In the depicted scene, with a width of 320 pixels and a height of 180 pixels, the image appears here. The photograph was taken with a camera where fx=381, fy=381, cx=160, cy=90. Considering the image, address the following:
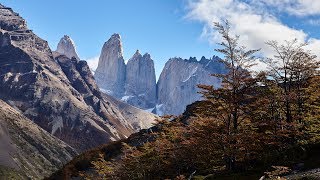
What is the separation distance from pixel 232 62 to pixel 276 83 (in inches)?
268

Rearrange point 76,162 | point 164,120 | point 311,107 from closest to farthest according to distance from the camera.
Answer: point 311,107 < point 164,120 < point 76,162

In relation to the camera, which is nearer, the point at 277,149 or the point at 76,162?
the point at 277,149

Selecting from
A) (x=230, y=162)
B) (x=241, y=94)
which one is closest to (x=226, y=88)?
(x=241, y=94)

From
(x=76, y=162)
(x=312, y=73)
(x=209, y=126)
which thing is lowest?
(x=76, y=162)

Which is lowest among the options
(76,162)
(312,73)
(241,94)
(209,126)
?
(76,162)

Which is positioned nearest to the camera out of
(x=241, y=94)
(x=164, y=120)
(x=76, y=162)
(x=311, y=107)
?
(x=241, y=94)

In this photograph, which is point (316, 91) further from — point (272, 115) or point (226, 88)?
point (226, 88)

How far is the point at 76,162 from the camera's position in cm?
7650

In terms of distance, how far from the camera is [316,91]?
39.0m

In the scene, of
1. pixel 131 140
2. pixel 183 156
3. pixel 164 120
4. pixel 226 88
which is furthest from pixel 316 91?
pixel 131 140

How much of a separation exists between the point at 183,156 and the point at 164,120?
16.8 metres

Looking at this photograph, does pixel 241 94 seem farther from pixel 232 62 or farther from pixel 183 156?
pixel 183 156

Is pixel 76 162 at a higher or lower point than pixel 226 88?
lower

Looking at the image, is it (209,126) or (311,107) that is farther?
(311,107)
